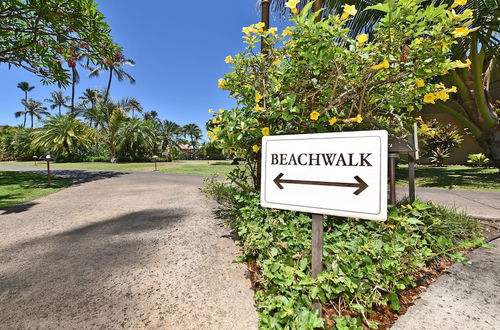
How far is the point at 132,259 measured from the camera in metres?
2.57

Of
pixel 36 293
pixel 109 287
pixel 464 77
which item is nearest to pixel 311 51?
pixel 109 287

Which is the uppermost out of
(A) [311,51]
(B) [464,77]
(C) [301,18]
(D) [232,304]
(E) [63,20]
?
(E) [63,20]

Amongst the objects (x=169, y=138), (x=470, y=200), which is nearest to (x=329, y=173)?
(x=470, y=200)

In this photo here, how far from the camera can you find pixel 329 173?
1375 mm

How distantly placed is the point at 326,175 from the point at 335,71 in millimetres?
1462

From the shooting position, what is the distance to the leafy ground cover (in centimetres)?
160

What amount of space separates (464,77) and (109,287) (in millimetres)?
11860

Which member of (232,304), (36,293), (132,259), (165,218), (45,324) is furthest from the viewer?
(165,218)

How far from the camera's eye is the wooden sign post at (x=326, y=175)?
4.06ft

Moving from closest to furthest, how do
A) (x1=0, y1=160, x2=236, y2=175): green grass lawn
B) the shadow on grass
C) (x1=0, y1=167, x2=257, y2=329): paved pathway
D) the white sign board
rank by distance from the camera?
1. the white sign board
2. (x1=0, y1=167, x2=257, y2=329): paved pathway
3. the shadow on grass
4. (x1=0, y1=160, x2=236, y2=175): green grass lawn

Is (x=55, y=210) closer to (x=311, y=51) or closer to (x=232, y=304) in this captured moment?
(x=232, y=304)

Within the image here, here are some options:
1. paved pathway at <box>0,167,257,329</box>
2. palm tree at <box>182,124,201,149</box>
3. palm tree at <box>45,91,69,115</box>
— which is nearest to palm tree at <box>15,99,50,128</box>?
palm tree at <box>45,91,69,115</box>

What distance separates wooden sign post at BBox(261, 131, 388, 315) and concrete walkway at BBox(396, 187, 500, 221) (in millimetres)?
4305

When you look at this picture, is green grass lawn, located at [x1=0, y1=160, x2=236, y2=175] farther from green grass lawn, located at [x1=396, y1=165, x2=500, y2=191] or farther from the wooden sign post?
the wooden sign post
